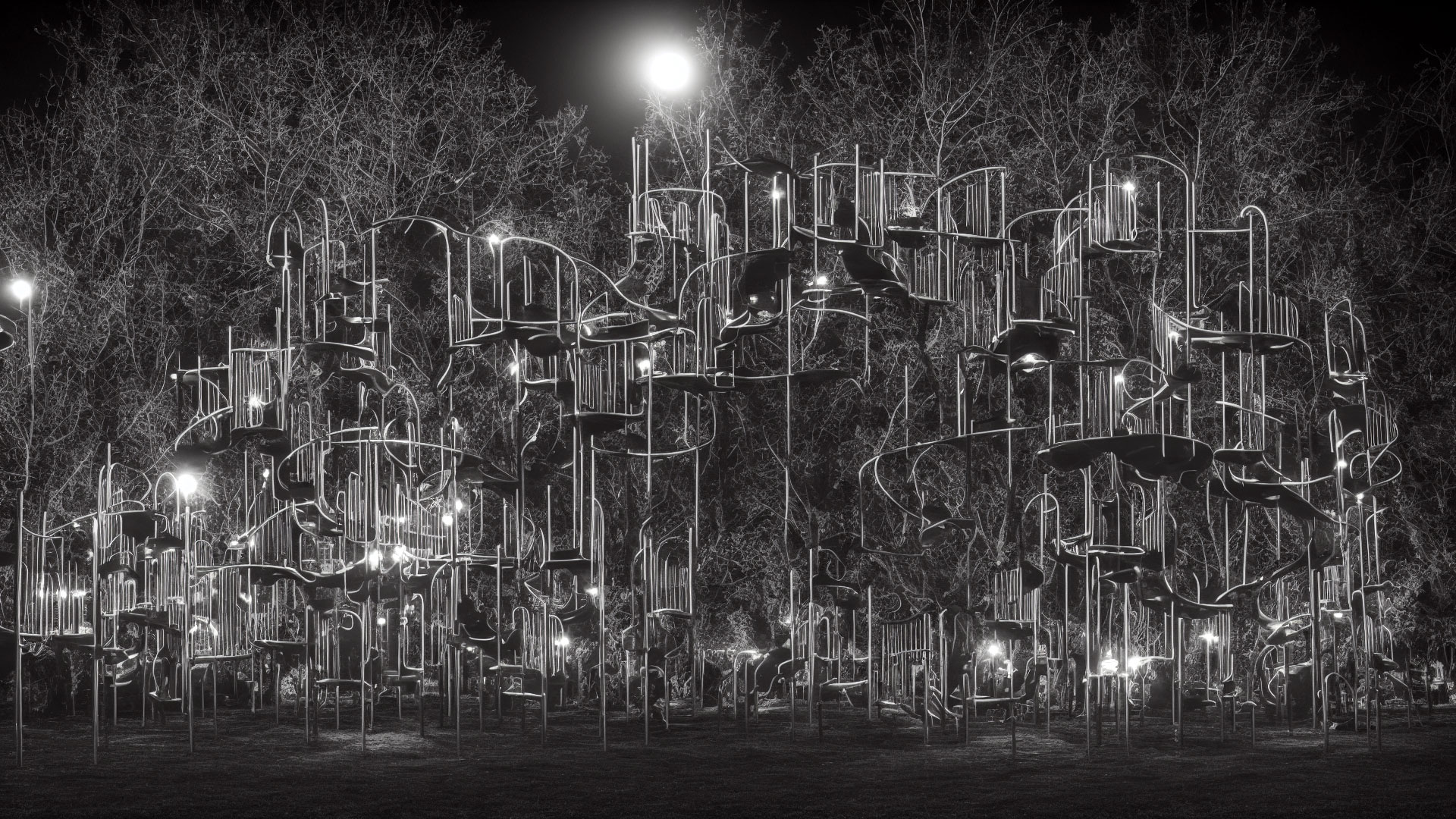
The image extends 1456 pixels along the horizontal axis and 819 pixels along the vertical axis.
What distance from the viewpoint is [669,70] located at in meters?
20.1

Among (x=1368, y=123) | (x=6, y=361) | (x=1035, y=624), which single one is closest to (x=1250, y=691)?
(x=1035, y=624)

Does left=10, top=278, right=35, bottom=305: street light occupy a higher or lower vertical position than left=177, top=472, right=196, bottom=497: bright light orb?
higher

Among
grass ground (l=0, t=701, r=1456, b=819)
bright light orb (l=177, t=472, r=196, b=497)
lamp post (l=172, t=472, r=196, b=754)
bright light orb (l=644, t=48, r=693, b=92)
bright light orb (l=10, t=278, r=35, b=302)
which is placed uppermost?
bright light orb (l=644, t=48, r=693, b=92)

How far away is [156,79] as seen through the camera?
20.9 m

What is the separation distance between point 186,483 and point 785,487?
593cm

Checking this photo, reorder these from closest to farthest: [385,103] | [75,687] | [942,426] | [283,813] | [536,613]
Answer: [283,813], [942,426], [536,613], [75,687], [385,103]

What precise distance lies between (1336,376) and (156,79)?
48.1 ft

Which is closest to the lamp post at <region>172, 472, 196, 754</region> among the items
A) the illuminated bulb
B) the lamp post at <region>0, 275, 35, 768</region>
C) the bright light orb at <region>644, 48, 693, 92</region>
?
the illuminated bulb

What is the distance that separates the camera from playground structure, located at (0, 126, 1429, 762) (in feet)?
42.3

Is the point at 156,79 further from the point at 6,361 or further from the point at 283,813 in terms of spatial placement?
the point at 283,813

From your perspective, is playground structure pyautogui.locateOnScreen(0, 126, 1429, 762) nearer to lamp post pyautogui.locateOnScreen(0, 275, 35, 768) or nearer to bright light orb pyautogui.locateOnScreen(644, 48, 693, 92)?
lamp post pyautogui.locateOnScreen(0, 275, 35, 768)

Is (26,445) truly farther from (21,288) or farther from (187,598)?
(187,598)

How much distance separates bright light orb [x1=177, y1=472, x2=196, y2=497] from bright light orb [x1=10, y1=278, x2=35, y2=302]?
2.43 meters

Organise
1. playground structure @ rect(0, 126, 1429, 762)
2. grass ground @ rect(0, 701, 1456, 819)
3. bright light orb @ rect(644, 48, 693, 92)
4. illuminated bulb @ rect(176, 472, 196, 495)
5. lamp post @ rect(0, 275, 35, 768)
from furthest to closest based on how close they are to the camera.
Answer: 1. bright light orb @ rect(644, 48, 693, 92)
2. illuminated bulb @ rect(176, 472, 196, 495)
3. playground structure @ rect(0, 126, 1429, 762)
4. lamp post @ rect(0, 275, 35, 768)
5. grass ground @ rect(0, 701, 1456, 819)
